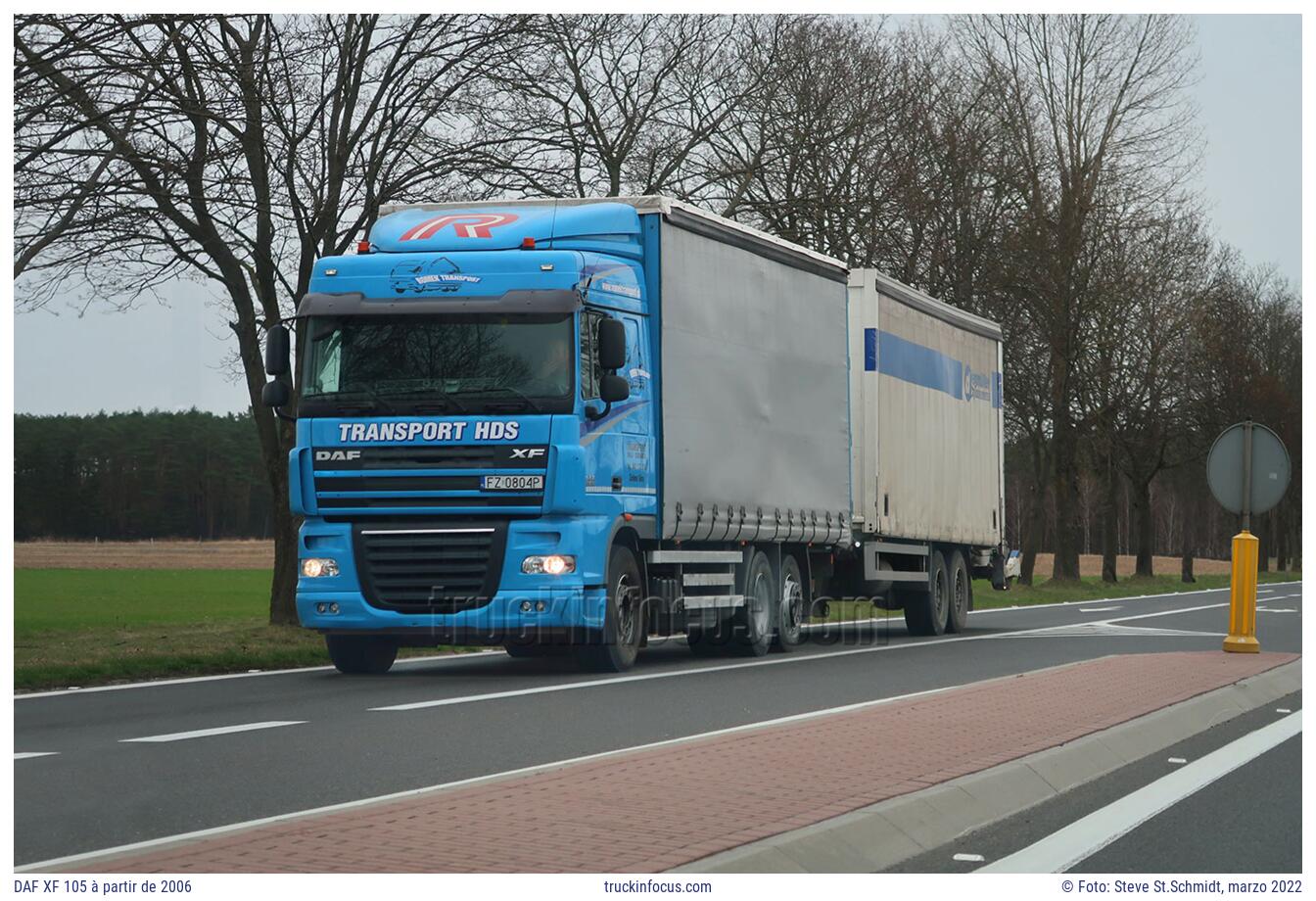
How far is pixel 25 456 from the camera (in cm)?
10900

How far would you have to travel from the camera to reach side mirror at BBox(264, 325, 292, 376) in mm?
16953

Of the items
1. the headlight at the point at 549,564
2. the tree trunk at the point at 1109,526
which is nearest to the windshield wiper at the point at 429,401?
the headlight at the point at 549,564

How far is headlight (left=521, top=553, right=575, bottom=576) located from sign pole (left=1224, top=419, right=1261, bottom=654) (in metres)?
6.16

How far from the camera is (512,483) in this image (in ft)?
52.5

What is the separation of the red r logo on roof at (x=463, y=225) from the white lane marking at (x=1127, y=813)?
800cm

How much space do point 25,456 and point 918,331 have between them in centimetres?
9332

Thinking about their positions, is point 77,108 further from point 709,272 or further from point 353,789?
point 353,789

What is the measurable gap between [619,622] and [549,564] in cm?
132

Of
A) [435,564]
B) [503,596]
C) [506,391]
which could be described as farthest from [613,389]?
[435,564]

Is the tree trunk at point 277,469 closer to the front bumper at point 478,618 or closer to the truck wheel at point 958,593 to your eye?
the front bumper at point 478,618

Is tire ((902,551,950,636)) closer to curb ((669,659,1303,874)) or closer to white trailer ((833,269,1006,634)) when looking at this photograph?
white trailer ((833,269,1006,634))

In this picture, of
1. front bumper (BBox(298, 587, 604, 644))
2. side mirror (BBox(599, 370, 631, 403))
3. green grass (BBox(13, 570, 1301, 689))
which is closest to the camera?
front bumper (BBox(298, 587, 604, 644))

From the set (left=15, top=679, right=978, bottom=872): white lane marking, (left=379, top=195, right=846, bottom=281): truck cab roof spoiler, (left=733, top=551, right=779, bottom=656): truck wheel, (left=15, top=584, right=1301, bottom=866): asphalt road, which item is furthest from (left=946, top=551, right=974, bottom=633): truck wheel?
(left=15, top=679, right=978, bottom=872): white lane marking
